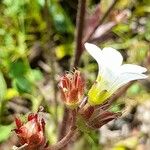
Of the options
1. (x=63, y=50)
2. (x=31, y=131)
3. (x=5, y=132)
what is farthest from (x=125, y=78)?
(x=63, y=50)

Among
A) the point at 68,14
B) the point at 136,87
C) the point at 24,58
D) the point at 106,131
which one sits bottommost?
the point at 106,131

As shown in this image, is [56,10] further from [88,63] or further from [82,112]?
[82,112]

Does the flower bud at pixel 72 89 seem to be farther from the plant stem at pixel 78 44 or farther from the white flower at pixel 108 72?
the plant stem at pixel 78 44

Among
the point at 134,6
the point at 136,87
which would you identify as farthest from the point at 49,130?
the point at 134,6

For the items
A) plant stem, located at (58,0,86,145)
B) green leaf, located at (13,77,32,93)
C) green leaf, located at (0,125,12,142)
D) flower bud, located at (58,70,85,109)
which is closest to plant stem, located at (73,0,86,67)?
plant stem, located at (58,0,86,145)

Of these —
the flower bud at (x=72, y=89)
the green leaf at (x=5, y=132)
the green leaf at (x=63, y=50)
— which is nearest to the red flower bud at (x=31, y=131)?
the flower bud at (x=72, y=89)

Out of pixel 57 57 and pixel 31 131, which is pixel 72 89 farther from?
pixel 57 57
